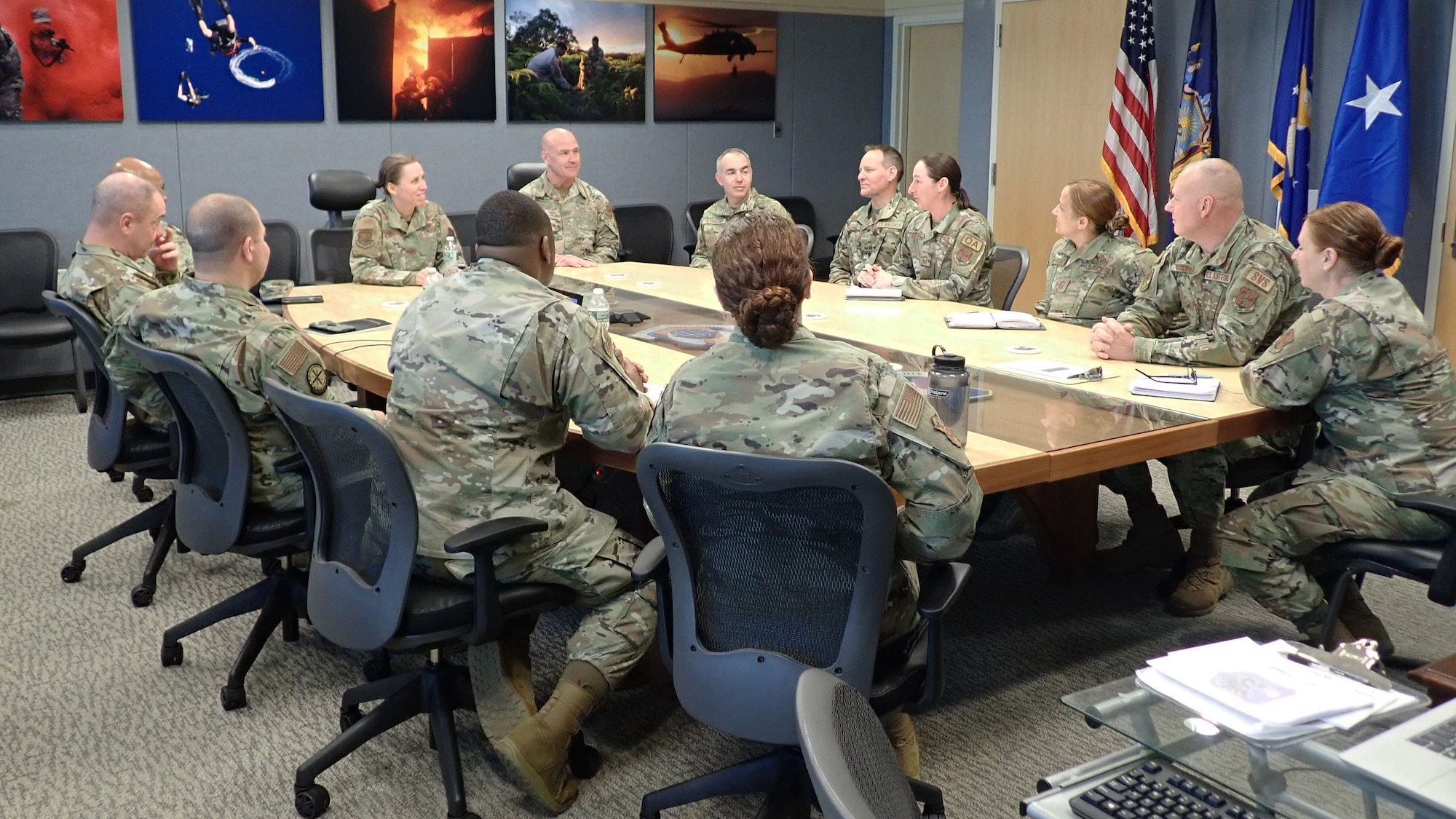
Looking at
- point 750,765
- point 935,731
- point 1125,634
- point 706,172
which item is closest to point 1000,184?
point 706,172

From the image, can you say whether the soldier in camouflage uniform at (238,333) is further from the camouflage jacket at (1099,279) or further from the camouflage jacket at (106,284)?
the camouflage jacket at (1099,279)

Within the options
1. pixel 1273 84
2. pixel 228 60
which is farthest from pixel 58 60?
pixel 1273 84

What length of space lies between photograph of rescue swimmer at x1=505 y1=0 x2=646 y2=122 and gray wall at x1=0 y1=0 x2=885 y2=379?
85mm

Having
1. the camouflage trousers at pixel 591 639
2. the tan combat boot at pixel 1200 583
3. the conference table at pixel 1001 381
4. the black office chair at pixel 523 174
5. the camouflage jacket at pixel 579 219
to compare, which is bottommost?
the tan combat boot at pixel 1200 583

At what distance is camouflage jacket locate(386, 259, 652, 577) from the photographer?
96.7 inches

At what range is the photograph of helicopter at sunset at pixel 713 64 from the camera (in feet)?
26.7

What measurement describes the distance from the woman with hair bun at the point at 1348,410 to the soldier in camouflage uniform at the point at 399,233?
357 centimetres

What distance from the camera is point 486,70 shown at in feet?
24.6

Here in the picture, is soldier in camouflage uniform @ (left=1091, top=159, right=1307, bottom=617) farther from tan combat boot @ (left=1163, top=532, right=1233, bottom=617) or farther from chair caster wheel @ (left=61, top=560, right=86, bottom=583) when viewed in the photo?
chair caster wheel @ (left=61, top=560, right=86, bottom=583)

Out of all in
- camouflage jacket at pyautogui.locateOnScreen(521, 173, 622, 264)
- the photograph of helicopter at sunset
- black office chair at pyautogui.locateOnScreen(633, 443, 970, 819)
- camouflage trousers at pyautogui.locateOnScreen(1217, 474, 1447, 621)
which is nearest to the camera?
black office chair at pyautogui.locateOnScreen(633, 443, 970, 819)

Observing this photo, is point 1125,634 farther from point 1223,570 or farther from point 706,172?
point 706,172

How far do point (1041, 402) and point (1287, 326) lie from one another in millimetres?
1055

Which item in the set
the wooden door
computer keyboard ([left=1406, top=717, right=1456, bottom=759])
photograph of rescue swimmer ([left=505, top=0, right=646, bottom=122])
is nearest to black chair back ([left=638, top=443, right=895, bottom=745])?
computer keyboard ([left=1406, top=717, right=1456, bottom=759])

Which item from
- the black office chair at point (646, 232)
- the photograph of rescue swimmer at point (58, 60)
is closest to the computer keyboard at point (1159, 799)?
the black office chair at point (646, 232)
